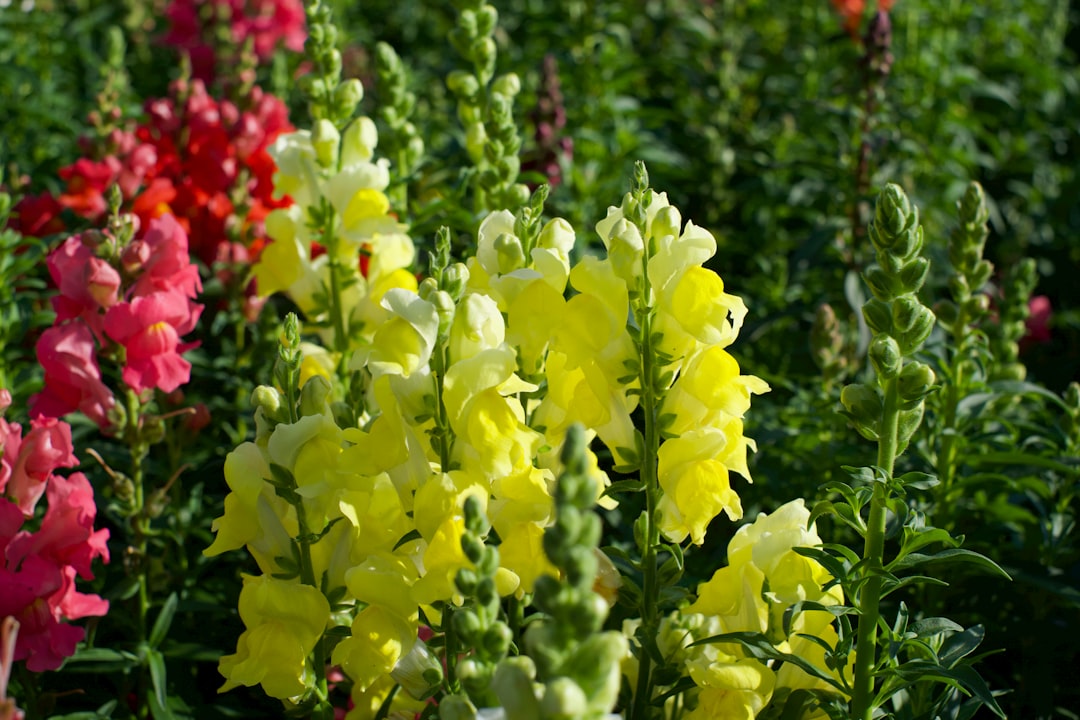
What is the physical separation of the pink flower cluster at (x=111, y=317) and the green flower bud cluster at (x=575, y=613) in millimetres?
1389

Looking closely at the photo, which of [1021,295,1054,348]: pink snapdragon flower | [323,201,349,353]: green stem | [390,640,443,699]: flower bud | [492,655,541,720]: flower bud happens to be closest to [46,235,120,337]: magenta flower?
[323,201,349,353]: green stem

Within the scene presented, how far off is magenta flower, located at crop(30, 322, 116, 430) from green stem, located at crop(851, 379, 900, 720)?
57.4 inches

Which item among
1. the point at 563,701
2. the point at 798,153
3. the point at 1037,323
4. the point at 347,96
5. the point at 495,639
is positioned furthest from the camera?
the point at 798,153

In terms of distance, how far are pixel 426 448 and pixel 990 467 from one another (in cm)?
158

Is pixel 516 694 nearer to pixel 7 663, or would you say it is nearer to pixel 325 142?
pixel 7 663

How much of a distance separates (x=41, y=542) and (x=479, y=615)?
1.03m

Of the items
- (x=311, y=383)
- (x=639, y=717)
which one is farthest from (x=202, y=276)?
(x=639, y=717)

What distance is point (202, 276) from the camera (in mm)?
3400

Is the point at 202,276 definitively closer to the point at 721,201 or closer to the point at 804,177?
the point at 721,201

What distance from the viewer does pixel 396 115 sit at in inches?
109

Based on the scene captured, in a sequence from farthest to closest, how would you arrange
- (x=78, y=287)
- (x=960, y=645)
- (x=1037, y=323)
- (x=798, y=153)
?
(x=798, y=153) < (x=1037, y=323) < (x=78, y=287) < (x=960, y=645)

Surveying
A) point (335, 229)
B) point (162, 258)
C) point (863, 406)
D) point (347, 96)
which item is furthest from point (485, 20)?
point (863, 406)

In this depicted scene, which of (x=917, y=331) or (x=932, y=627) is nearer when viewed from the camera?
(x=917, y=331)

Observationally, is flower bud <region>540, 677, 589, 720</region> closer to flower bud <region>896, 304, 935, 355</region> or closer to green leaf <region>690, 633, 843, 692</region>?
green leaf <region>690, 633, 843, 692</region>
